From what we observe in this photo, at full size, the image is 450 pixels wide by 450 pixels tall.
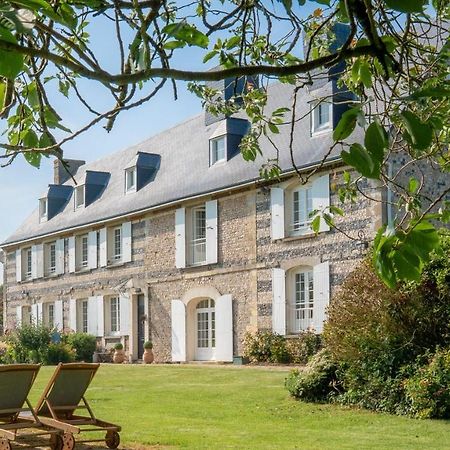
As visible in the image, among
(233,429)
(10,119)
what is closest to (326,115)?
(233,429)

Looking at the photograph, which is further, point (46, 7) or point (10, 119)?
point (10, 119)

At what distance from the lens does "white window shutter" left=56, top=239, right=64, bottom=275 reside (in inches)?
1102

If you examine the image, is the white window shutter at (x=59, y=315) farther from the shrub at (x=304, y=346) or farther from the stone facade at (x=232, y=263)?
the shrub at (x=304, y=346)

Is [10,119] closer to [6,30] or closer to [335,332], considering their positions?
[6,30]

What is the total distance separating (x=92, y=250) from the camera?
2628 centimetres

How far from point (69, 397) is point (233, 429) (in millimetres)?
2053

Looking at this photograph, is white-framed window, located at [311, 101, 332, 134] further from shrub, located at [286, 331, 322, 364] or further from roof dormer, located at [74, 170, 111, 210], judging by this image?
roof dormer, located at [74, 170, 111, 210]

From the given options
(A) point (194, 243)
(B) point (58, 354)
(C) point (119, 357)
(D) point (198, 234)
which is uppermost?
(D) point (198, 234)

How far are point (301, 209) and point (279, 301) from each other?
224cm

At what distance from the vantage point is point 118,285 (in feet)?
81.6

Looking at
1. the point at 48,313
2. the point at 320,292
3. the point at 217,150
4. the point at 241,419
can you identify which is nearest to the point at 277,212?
the point at 320,292

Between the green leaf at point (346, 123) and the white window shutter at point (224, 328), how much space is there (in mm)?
19282

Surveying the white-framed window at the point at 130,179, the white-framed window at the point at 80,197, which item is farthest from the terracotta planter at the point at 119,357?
the white-framed window at the point at 80,197

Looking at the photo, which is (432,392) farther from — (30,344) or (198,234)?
(30,344)
